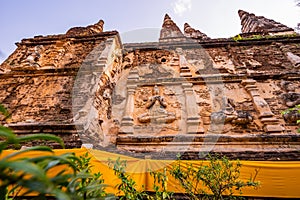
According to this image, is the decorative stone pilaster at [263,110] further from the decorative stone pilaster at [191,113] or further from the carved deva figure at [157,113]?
the carved deva figure at [157,113]

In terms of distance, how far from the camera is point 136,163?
3.14 meters

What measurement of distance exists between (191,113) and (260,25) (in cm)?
718

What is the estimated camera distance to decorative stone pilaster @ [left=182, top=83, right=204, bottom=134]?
4240 millimetres

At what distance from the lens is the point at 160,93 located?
16.9 ft

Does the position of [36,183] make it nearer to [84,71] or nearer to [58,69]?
[84,71]

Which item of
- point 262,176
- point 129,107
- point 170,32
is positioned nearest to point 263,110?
point 262,176

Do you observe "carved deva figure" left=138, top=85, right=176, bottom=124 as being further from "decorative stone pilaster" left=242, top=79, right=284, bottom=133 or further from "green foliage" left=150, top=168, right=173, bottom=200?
"green foliage" left=150, top=168, right=173, bottom=200

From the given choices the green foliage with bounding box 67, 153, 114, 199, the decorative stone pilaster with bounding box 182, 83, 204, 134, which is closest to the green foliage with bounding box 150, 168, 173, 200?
the green foliage with bounding box 67, 153, 114, 199

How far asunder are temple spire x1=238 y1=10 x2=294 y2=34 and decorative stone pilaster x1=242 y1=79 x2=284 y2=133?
3775 mm

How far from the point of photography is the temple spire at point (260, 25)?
7480 mm

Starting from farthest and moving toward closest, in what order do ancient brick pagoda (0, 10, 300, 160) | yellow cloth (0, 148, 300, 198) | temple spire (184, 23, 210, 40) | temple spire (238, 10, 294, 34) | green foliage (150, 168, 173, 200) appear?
temple spire (184, 23, 210, 40) < temple spire (238, 10, 294, 34) < ancient brick pagoda (0, 10, 300, 160) < yellow cloth (0, 148, 300, 198) < green foliage (150, 168, 173, 200)

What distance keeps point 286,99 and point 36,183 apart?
17.9ft

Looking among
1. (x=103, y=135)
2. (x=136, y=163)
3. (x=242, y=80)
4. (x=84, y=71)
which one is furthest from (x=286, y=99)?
(x=84, y=71)

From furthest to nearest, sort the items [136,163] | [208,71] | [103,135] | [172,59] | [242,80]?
1. [172,59]
2. [208,71]
3. [242,80]
4. [103,135]
5. [136,163]
